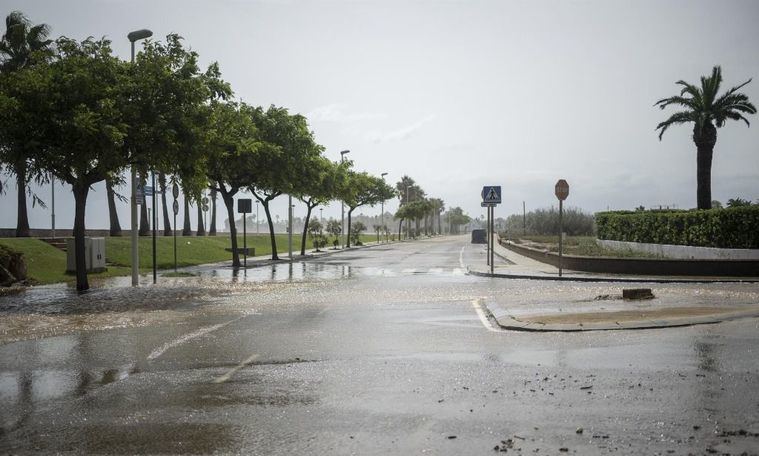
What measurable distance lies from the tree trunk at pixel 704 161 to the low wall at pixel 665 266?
83.7ft

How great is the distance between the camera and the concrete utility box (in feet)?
86.7

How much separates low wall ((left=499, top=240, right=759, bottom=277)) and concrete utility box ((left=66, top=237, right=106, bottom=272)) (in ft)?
61.3

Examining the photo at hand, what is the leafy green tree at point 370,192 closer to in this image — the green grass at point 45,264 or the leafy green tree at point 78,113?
the green grass at point 45,264

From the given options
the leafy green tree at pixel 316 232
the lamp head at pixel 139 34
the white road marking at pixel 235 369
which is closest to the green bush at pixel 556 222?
the leafy green tree at pixel 316 232

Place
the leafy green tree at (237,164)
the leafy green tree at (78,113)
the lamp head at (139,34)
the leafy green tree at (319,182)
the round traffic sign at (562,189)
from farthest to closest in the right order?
1. the leafy green tree at (319,182)
2. the leafy green tree at (237,164)
3. the round traffic sign at (562,189)
4. the lamp head at (139,34)
5. the leafy green tree at (78,113)

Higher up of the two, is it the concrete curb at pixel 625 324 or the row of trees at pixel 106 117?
the row of trees at pixel 106 117

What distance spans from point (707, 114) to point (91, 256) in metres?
41.3

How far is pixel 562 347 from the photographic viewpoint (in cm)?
933

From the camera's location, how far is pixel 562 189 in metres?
23.5

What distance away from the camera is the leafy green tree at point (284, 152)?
37094mm

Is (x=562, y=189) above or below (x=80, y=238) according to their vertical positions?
above

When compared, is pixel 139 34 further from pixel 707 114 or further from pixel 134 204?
pixel 707 114

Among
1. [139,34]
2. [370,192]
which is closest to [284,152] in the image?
[139,34]

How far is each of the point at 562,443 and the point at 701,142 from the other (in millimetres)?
48297
